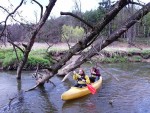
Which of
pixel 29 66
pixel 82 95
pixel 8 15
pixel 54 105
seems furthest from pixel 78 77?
pixel 29 66

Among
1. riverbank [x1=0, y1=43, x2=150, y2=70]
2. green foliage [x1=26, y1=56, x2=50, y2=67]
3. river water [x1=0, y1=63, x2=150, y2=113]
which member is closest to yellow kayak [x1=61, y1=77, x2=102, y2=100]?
river water [x1=0, y1=63, x2=150, y2=113]

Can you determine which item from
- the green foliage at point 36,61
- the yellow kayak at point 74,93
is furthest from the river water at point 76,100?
the green foliage at point 36,61

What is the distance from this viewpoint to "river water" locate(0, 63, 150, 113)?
11.0 meters

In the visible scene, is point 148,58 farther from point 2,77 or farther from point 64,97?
point 64,97

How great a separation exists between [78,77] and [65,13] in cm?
933

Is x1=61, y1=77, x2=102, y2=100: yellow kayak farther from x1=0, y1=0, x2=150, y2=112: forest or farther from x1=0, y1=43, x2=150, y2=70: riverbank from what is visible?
x1=0, y1=43, x2=150, y2=70: riverbank

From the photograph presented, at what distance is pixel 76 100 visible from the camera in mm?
12422

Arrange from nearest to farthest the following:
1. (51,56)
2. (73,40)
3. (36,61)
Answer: (36,61) → (51,56) → (73,40)

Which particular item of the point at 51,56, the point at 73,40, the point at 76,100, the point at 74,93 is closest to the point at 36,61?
the point at 51,56

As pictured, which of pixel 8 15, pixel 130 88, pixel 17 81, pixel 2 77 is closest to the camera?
pixel 8 15

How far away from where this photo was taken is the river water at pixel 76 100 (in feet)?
36.0

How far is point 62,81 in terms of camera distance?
16984 millimetres

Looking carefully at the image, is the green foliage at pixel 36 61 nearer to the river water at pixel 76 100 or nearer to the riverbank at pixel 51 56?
the riverbank at pixel 51 56

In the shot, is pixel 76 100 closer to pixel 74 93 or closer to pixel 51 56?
pixel 74 93
